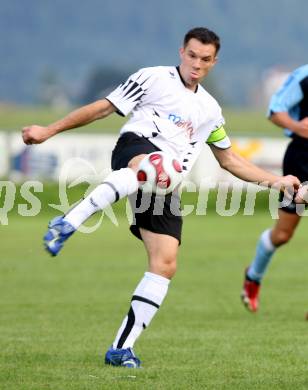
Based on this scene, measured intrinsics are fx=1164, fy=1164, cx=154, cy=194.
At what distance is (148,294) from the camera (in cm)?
809

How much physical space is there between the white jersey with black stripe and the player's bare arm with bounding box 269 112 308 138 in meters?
2.54

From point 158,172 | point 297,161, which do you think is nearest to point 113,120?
point 297,161

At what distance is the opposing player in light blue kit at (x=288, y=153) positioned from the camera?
10.9 metres

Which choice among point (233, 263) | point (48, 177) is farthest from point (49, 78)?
point (233, 263)

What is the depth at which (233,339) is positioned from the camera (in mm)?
9609

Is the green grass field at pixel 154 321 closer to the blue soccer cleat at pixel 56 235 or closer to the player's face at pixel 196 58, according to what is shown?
the blue soccer cleat at pixel 56 235

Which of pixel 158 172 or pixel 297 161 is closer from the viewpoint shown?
pixel 158 172

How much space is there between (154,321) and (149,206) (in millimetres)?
3052

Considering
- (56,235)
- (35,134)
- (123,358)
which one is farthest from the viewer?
(123,358)

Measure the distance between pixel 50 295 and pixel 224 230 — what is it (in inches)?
426

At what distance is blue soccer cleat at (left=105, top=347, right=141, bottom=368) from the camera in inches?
315

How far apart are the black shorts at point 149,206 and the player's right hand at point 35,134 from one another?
2.08ft

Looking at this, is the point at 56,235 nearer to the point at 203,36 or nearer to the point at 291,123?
the point at 203,36

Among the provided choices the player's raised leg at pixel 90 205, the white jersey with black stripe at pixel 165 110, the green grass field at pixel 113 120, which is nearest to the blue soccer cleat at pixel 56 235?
the player's raised leg at pixel 90 205
